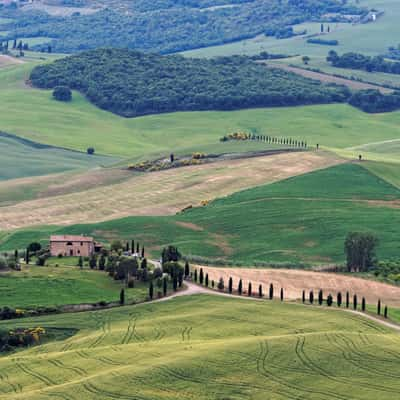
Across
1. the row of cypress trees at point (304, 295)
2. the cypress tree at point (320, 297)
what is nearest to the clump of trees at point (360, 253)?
the row of cypress trees at point (304, 295)

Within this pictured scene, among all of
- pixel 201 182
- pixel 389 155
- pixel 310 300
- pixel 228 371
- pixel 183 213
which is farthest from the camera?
pixel 389 155

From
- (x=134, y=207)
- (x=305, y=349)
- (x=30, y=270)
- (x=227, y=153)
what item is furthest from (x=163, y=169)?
(x=305, y=349)

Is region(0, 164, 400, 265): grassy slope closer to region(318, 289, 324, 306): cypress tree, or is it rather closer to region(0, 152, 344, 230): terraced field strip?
region(0, 152, 344, 230): terraced field strip

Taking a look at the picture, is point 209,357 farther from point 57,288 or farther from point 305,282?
point 305,282

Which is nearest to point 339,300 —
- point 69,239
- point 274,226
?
point 69,239

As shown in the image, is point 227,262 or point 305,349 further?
point 227,262

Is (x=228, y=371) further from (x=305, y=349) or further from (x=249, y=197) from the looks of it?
(x=249, y=197)

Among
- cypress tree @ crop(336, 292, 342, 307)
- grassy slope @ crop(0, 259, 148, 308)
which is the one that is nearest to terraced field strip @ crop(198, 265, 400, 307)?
cypress tree @ crop(336, 292, 342, 307)
